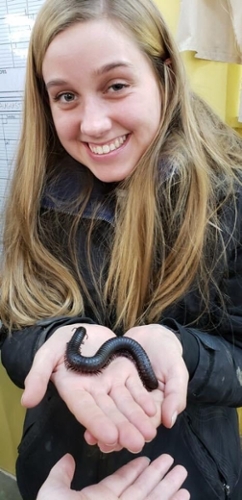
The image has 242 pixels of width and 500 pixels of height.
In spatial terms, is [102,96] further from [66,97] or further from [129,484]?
[129,484]

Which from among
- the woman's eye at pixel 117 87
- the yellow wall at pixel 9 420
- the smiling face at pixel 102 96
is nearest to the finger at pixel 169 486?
the smiling face at pixel 102 96

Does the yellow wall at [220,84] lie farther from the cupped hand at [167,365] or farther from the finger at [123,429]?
the finger at [123,429]

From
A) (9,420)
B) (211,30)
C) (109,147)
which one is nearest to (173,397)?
(109,147)

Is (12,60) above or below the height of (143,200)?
above

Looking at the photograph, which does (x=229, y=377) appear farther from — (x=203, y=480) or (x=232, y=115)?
(x=232, y=115)

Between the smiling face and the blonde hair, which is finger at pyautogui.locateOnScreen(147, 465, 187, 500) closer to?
the blonde hair

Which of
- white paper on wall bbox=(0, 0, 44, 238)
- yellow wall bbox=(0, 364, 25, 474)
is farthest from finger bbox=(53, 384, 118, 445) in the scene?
yellow wall bbox=(0, 364, 25, 474)
